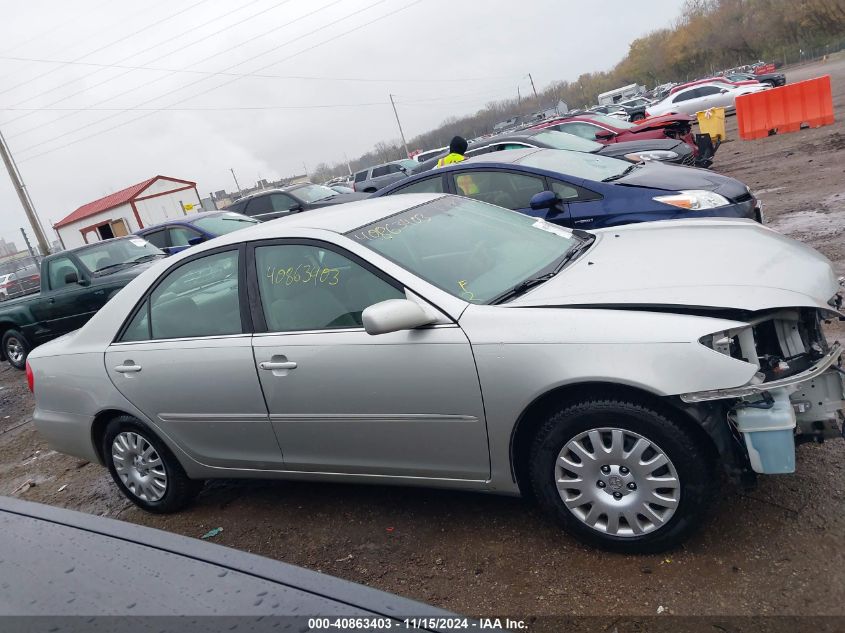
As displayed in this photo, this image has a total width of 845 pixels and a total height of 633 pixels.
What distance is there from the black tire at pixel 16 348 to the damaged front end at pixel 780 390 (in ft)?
33.5

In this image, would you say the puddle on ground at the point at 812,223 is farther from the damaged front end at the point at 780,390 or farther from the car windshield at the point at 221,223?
the car windshield at the point at 221,223

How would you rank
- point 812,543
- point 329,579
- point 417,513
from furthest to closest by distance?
point 417,513 < point 812,543 < point 329,579

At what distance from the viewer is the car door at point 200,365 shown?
357cm

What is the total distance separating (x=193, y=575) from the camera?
6.04 feet

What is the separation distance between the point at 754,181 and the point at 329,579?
11455mm

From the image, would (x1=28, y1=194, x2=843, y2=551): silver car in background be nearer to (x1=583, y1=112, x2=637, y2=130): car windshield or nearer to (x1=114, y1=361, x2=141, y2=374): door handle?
(x1=114, y1=361, x2=141, y2=374): door handle

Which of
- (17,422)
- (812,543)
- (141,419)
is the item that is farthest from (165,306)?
(17,422)

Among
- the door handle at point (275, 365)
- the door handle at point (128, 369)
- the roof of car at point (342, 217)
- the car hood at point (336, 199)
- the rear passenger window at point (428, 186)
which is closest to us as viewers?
the door handle at point (275, 365)

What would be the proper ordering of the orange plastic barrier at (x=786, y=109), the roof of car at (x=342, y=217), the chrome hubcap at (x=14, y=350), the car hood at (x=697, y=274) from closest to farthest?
the car hood at (x=697, y=274) < the roof of car at (x=342, y=217) < the chrome hubcap at (x=14, y=350) < the orange plastic barrier at (x=786, y=109)

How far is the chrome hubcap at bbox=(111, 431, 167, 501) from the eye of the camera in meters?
4.12

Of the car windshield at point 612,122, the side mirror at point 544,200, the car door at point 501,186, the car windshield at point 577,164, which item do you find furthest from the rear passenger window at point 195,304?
the car windshield at point 612,122

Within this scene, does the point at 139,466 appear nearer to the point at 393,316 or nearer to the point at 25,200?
the point at 393,316

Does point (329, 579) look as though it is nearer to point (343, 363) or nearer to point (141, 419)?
point (343, 363)

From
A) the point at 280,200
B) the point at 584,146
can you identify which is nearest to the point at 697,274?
the point at 584,146
